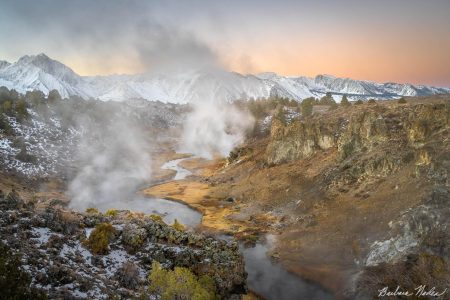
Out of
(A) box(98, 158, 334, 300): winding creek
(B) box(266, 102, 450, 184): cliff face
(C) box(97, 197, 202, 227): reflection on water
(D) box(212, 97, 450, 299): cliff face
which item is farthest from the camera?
(C) box(97, 197, 202, 227): reflection on water

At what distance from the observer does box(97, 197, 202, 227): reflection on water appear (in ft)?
255

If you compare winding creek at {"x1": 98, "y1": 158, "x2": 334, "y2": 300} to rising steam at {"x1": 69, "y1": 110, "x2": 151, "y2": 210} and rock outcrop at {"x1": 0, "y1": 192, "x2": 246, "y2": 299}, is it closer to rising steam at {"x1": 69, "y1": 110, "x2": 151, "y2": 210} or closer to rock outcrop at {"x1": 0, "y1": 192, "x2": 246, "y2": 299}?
rock outcrop at {"x1": 0, "y1": 192, "x2": 246, "y2": 299}

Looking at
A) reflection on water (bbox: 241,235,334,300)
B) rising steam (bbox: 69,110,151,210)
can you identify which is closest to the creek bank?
reflection on water (bbox: 241,235,334,300)

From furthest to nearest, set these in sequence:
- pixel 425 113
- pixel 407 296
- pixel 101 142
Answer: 1. pixel 101 142
2. pixel 425 113
3. pixel 407 296

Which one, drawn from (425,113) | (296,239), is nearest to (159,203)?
(296,239)

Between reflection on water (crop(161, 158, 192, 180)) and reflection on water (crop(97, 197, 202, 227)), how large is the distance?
36.4 meters

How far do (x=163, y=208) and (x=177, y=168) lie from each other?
207 feet

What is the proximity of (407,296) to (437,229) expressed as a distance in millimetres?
14421

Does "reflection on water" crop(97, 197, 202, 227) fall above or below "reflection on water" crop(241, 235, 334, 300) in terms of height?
above

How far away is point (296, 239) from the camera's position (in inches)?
2341

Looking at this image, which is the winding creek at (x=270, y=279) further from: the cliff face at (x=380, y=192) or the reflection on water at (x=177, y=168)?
the reflection on water at (x=177, y=168)

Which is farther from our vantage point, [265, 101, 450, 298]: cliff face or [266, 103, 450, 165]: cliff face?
[266, 103, 450, 165]: cliff face

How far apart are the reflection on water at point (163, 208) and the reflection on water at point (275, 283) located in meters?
22.8

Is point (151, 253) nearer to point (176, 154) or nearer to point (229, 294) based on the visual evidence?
point (229, 294)
